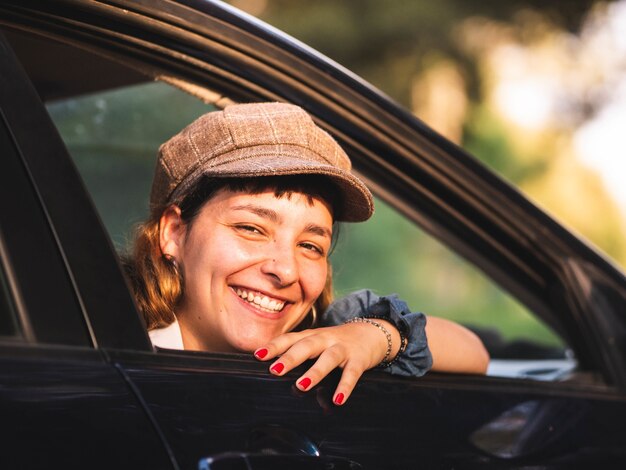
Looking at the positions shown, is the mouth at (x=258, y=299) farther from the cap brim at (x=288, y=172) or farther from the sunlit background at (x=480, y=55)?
the sunlit background at (x=480, y=55)

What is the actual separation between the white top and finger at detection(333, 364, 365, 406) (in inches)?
15.7

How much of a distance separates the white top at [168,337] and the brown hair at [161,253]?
18mm

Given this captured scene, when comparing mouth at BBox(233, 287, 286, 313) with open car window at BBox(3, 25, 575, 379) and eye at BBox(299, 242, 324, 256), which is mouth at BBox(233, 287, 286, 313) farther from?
open car window at BBox(3, 25, 575, 379)

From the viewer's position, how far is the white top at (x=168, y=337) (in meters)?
2.03

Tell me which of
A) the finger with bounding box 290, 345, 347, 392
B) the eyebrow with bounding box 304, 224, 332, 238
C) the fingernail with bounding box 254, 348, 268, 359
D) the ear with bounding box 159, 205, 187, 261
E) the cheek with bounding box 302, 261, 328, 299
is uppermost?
the ear with bounding box 159, 205, 187, 261

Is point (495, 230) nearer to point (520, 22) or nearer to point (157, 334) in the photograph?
point (157, 334)

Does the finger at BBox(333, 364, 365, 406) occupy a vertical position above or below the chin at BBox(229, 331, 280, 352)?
below

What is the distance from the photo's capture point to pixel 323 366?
178 centimetres

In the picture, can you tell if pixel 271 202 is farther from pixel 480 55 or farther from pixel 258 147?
pixel 480 55

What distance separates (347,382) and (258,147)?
58cm

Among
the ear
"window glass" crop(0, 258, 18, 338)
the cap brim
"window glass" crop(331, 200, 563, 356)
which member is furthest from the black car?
"window glass" crop(331, 200, 563, 356)

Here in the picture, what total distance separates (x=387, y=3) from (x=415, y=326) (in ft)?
55.2

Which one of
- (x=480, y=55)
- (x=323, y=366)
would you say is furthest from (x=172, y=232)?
(x=480, y=55)

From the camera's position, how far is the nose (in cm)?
207
